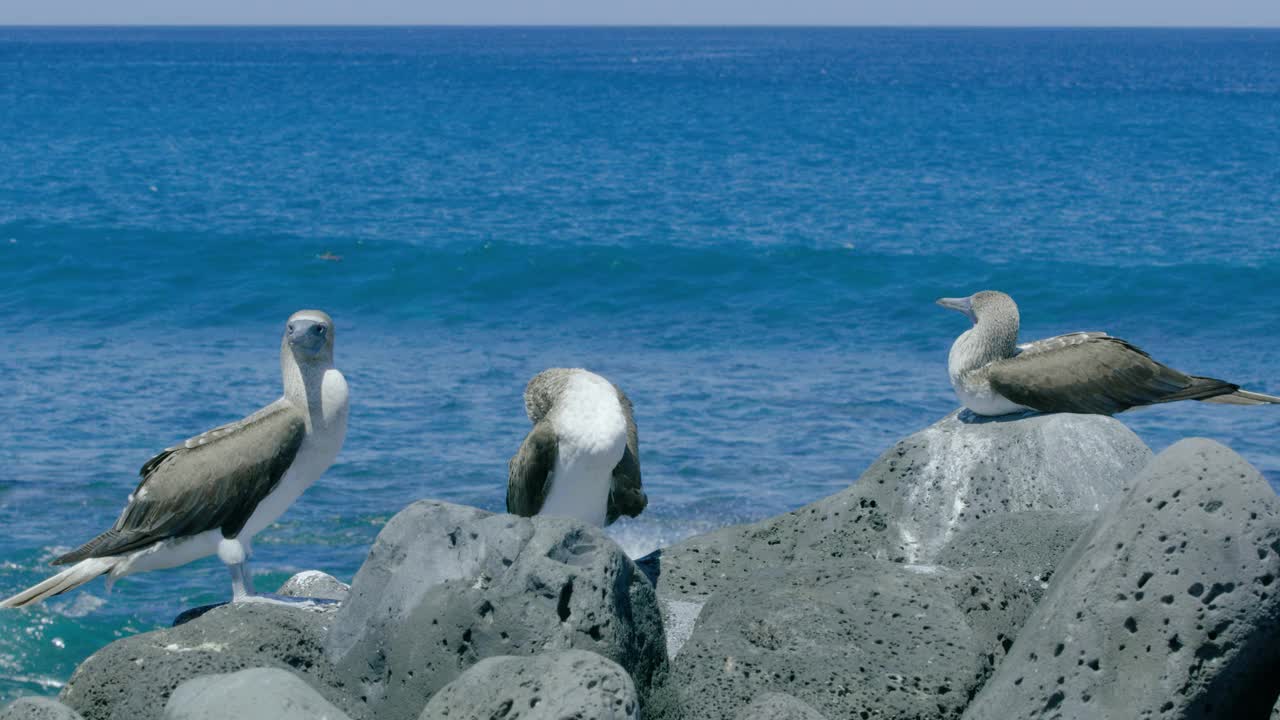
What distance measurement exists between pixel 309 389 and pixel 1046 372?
362 cm

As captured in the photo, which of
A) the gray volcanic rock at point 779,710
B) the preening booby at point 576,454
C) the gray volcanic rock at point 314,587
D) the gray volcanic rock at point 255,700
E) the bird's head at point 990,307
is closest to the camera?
the gray volcanic rock at point 255,700

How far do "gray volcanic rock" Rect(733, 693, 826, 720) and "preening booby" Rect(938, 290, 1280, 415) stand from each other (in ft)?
10.2

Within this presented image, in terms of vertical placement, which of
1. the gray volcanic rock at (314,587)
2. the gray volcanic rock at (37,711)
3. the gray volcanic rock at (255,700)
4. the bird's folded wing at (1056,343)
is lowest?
the gray volcanic rock at (314,587)

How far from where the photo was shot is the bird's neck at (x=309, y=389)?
6293mm

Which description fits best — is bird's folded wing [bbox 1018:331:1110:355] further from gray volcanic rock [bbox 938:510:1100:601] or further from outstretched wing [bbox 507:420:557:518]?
outstretched wing [bbox 507:420:557:518]

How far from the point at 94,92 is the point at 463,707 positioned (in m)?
69.5

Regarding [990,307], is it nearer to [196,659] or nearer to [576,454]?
[576,454]

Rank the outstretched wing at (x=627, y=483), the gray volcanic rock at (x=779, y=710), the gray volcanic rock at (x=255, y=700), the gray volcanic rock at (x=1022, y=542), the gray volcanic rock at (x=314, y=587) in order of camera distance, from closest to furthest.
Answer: the gray volcanic rock at (x=255, y=700), the gray volcanic rock at (x=779, y=710), the gray volcanic rock at (x=1022, y=542), the outstretched wing at (x=627, y=483), the gray volcanic rock at (x=314, y=587)

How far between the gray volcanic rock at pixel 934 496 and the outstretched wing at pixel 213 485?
1.73 meters

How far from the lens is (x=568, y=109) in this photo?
60.5 metres

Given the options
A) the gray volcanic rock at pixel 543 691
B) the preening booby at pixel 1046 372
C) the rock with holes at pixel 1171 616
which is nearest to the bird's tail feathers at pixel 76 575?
the gray volcanic rock at pixel 543 691

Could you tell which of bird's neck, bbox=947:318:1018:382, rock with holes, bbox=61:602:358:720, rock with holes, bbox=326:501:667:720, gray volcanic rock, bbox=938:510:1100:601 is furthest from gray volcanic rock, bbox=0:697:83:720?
bird's neck, bbox=947:318:1018:382

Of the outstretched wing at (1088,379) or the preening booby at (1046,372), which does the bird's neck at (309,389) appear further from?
the outstretched wing at (1088,379)

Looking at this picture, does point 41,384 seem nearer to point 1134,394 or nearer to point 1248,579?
point 1134,394
